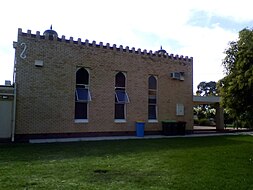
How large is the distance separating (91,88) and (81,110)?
5.24 feet

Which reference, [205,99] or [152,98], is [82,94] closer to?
[152,98]

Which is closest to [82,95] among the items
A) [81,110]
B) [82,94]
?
[82,94]

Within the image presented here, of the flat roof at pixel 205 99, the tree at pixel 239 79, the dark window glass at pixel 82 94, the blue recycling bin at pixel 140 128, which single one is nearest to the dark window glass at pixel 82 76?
A: the dark window glass at pixel 82 94

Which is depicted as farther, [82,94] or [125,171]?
[82,94]

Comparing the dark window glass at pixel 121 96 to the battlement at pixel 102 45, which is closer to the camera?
the battlement at pixel 102 45

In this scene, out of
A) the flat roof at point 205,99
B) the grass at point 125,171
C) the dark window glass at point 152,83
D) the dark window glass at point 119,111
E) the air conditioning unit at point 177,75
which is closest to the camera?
the grass at point 125,171

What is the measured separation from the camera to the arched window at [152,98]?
21.9 meters

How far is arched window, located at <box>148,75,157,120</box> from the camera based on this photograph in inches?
864

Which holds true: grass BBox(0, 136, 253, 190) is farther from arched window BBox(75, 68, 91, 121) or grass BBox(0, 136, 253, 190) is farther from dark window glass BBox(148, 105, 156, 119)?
dark window glass BBox(148, 105, 156, 119)

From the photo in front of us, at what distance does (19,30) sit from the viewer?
17141 mm

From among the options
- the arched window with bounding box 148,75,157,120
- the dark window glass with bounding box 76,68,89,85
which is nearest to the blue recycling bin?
the arched window with bounding box 148,75,157,120

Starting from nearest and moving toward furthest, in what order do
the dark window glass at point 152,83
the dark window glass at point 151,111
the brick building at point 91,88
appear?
the brick building at point 91,88
the dark window glass at point 151,111
the dark window glass at point 152,83

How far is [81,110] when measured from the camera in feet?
62.5

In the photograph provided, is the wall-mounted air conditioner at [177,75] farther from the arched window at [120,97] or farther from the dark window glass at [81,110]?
the dark window glass at [81,110]
